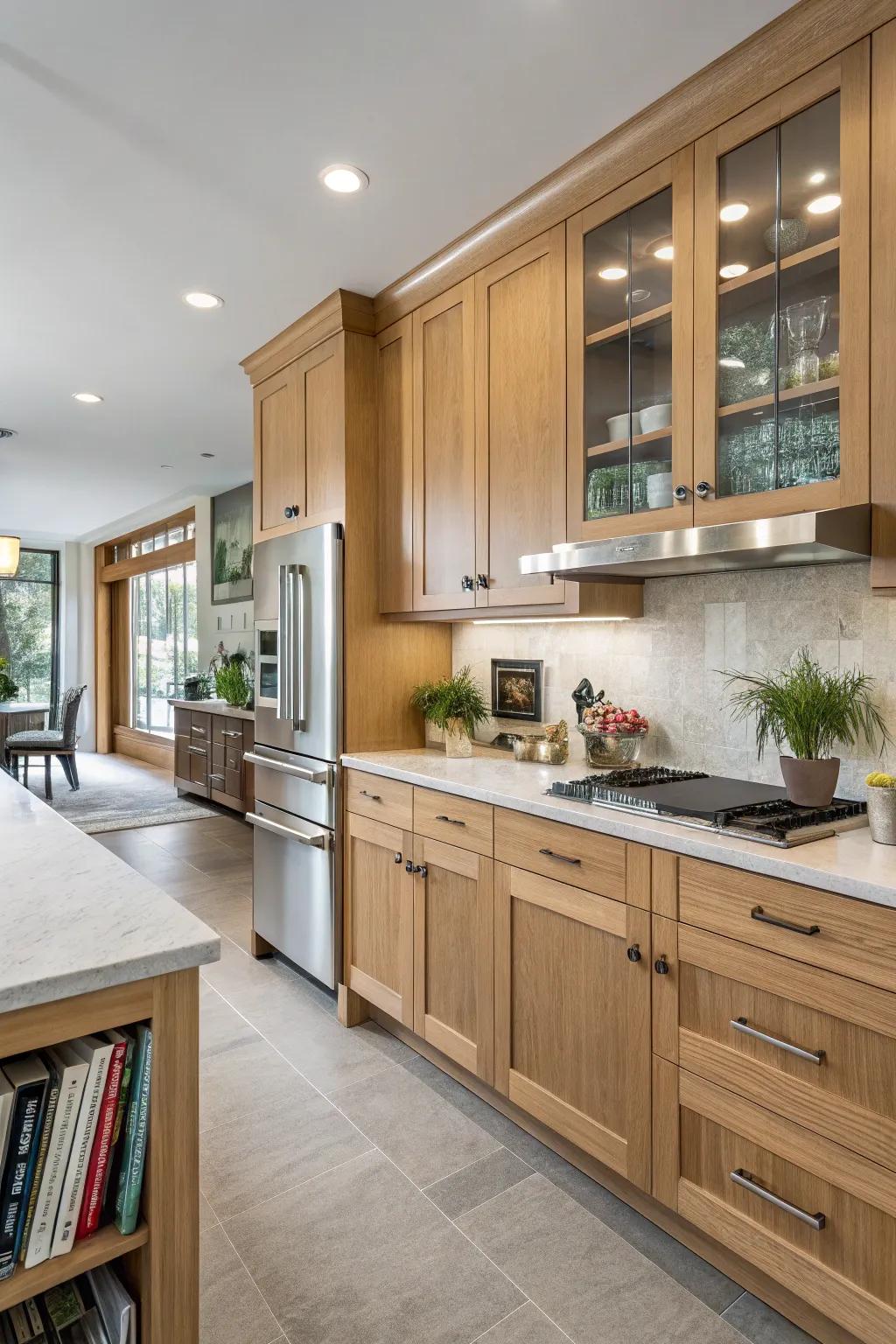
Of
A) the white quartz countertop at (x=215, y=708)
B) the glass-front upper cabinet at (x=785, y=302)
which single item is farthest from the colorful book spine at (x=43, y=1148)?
the white quartz countertop at (x=215, y=708)

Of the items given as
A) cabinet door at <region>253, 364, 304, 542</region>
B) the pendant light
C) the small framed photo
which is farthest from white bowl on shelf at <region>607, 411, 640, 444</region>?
the pendant light

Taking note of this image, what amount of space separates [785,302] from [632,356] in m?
0.43

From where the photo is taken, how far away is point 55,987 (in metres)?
0.98

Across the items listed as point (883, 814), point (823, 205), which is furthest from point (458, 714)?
point (823, 205)

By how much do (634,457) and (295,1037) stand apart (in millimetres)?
2208

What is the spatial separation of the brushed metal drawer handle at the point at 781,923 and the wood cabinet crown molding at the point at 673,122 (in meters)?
1.77

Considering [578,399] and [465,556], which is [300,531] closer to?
[465,556]

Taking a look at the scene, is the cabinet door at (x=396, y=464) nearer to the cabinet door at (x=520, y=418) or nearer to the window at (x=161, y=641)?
the cabinet door at (x=520, y=418)

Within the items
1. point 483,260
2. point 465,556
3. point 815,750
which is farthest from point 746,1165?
point 483,260

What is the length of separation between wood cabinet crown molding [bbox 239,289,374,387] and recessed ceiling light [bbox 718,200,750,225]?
1531 mm

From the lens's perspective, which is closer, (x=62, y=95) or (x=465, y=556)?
(x=62, y=95)

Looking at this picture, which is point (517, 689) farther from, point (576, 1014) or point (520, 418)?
point (576, 1014)

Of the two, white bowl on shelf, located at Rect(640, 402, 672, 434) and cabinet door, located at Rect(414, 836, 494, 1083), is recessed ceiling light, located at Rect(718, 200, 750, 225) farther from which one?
cabinet door, located at Rect(414, 836, 494, 1083)

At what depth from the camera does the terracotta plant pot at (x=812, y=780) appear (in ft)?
6.01
